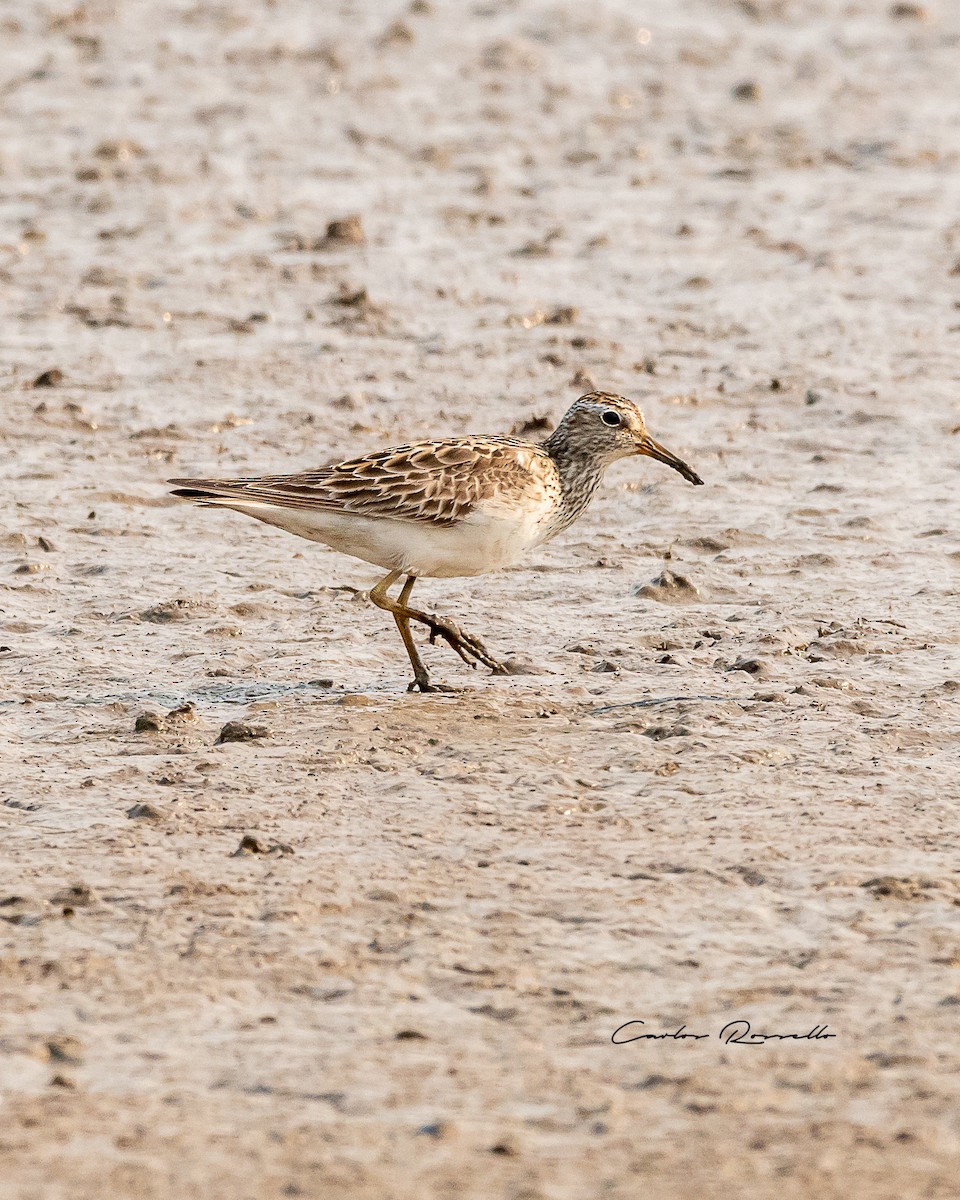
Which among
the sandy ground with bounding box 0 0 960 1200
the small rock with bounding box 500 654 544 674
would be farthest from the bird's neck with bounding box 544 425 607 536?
Answer: the small rock with bounding box 500 654 544 674

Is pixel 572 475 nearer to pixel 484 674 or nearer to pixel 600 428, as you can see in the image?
pixel 600 428

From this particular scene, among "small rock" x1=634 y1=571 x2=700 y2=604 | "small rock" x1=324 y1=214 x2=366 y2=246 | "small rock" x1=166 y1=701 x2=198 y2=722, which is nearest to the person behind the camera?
"small rock" x1=166 y1=701 x2=198 y2=722

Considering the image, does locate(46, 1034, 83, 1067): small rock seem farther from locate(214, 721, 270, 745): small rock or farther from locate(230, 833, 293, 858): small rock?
locate(214, 721, 270, 745): small rock

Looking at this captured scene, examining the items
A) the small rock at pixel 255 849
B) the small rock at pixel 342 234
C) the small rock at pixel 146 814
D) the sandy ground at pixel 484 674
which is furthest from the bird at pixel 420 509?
the small rock at pixel 342 234

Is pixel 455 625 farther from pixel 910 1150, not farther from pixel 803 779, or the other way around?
pixel 910 1150

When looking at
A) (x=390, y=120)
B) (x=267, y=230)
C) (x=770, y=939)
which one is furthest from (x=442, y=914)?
(x=390, y=120)

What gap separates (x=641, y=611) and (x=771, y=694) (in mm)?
1344

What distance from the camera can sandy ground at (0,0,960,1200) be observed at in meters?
6.12

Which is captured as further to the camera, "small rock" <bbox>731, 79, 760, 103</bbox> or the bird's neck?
"small rock" <bbox>731, 79, 760, 103</bbox>

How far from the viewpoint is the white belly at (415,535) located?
9656 mm

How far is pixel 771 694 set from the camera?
30.8ft

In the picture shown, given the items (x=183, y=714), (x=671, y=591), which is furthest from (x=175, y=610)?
(x=671, y=591)
